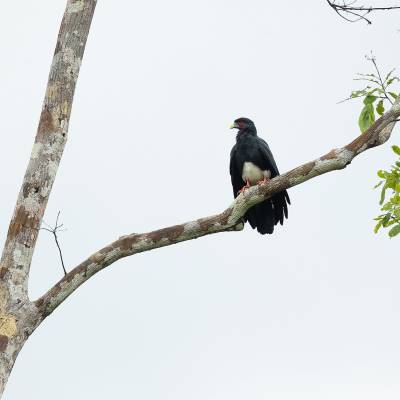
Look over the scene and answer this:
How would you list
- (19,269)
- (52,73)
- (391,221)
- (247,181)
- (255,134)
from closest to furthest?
Result: (19,269) → (52,73) → (391,221) → (247,181) → (255,134)

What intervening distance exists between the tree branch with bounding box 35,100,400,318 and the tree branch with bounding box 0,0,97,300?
0.30 metres

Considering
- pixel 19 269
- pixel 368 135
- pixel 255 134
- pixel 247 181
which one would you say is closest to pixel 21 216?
pixel 19 269

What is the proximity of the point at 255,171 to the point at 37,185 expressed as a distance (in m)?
4.50

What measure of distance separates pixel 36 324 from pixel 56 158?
92 cm

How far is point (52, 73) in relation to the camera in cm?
513

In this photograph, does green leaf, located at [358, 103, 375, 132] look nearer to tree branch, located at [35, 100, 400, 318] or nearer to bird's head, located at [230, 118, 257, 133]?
tree branch, located at [35, 100, 400, 318]

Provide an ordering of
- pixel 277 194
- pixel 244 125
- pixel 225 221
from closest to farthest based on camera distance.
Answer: pixel 225 221 < pixel 277 194 < pixel 244 125

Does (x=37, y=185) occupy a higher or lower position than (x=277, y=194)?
lower

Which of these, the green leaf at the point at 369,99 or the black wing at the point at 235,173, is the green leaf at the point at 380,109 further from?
the black wing at the point at 235,173

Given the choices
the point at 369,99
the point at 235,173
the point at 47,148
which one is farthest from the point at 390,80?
the point at 235,173

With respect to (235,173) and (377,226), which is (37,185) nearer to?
(377,226)

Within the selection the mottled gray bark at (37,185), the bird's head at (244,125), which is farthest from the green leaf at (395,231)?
the bird's head at (244,125)

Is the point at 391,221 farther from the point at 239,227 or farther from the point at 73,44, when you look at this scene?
the point at 73,44

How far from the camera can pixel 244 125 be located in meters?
10.0
